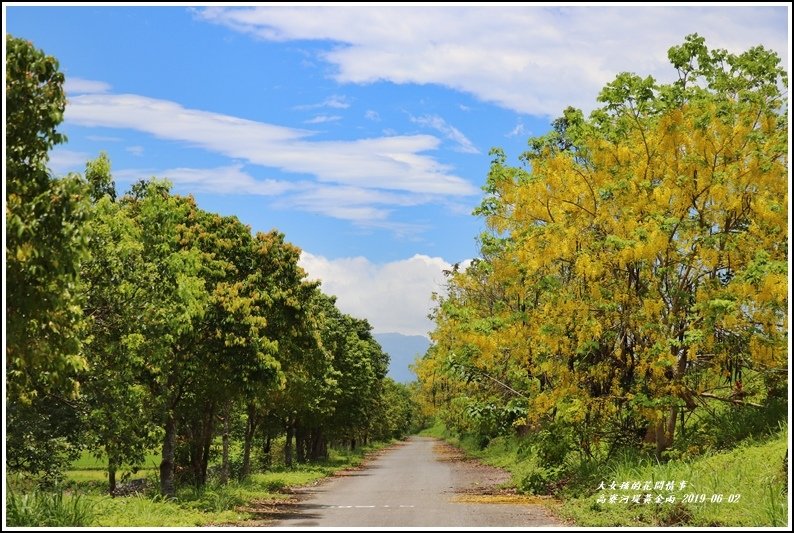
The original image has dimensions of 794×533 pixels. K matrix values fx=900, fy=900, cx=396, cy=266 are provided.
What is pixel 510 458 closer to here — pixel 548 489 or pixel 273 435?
pixel 273 435

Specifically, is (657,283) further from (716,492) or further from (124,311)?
(124,311)

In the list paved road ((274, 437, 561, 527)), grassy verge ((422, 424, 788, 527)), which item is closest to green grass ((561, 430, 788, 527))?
grassy verge ((422, 424, 788, 527))

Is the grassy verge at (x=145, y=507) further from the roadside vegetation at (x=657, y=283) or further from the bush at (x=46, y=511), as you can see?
the roadside vegetation at (x=657, y=283)

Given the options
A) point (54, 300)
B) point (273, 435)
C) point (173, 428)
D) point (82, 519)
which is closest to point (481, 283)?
point (273, 435)

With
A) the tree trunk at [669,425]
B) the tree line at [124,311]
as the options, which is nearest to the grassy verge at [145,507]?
the tree line at [124,311]

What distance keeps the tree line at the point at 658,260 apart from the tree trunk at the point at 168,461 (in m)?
8.48

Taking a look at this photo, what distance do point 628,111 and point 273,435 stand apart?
2650 centimetres

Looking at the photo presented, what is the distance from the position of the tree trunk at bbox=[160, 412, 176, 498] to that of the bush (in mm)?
6450

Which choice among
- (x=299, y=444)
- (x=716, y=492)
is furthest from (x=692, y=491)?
(x=299, y=444)

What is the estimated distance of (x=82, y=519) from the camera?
15.2 m

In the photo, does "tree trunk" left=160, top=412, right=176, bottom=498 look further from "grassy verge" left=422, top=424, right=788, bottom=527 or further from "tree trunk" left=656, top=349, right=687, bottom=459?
"tree trunk" left=656, top=349, right=687, bottom=459

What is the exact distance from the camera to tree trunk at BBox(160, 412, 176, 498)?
2289 cm

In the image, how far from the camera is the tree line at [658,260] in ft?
71.8

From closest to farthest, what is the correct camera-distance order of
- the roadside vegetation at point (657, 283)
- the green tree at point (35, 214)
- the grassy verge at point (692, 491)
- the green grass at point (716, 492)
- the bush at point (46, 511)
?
the green tree at point (35, 214), the bush at point (46, 511), the green grass at point (716, 492), the grassy verge at point (692, 491), the roadside vegetation at point (657, 283)
